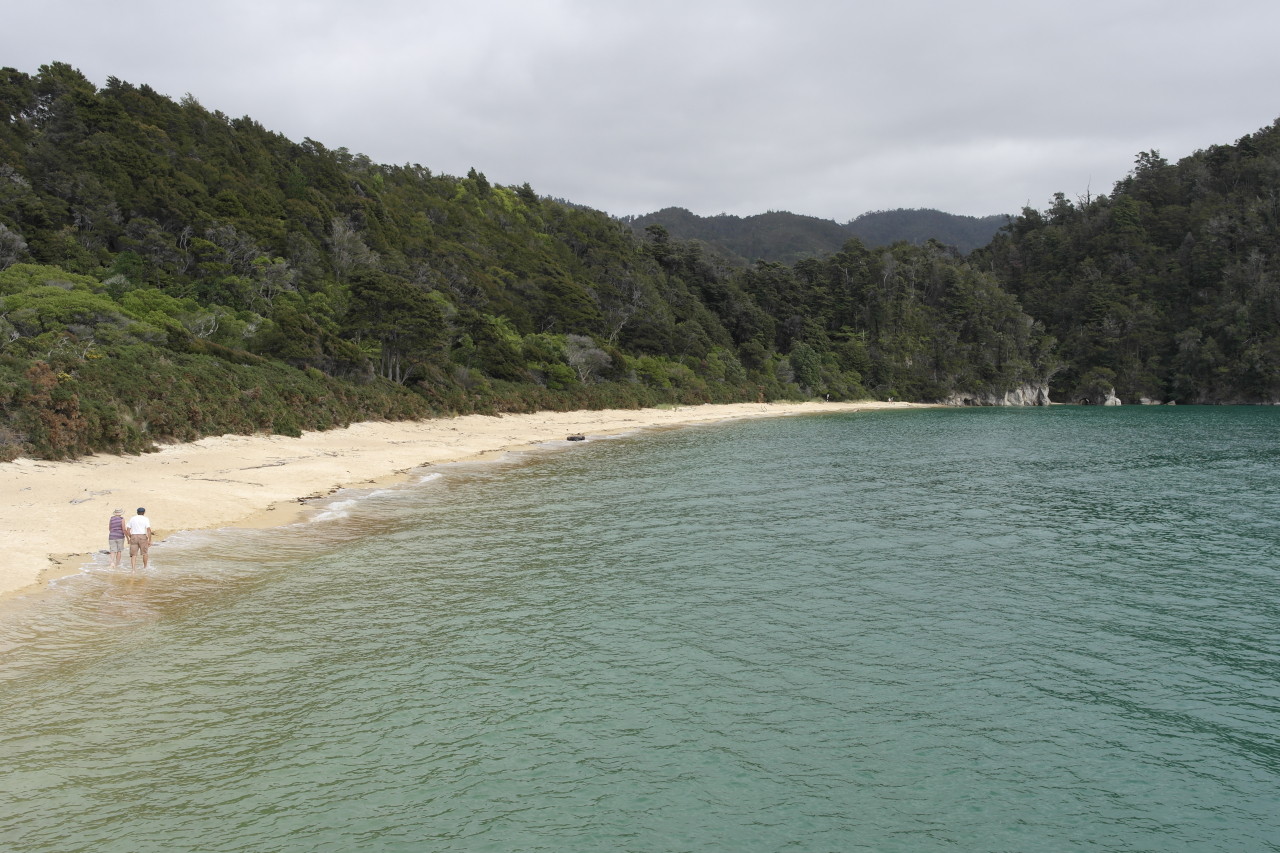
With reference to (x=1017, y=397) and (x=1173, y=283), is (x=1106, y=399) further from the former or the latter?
(x=1173, y=283)

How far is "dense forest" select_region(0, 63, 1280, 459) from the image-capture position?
32125 mm

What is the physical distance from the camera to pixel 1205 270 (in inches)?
4306

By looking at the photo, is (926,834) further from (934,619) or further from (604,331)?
(604,331)

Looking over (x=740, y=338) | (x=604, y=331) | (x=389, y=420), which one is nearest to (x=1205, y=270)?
(x=740, y=338)

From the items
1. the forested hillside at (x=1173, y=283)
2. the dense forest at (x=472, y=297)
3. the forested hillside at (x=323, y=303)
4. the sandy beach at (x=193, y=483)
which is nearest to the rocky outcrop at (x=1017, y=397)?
the dense forest at (x=472, y=297)

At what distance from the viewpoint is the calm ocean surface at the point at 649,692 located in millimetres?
6926

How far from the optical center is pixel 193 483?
20.8 meters

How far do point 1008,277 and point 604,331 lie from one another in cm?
9164

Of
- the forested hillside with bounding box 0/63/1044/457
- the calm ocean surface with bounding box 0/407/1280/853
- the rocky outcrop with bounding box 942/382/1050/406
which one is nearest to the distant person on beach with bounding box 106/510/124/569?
the calm ocean surface with bounding box 0/407/1280/853

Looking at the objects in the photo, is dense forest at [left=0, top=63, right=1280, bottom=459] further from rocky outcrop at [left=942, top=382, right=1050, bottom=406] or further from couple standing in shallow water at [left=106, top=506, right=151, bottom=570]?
couple standing in shallow water at [left=106, top=506, right=151, bottom=570]

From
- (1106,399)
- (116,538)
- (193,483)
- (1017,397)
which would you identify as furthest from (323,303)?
(1106,399)

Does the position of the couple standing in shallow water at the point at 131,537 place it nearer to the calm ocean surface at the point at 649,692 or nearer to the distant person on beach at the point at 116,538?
the distant person on beach at the point at 116,538

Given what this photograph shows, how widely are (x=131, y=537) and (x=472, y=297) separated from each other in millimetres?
61928

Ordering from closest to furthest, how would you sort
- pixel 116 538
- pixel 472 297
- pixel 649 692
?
pixel 649 692 → pixel 116 538 → pixel 472 297
